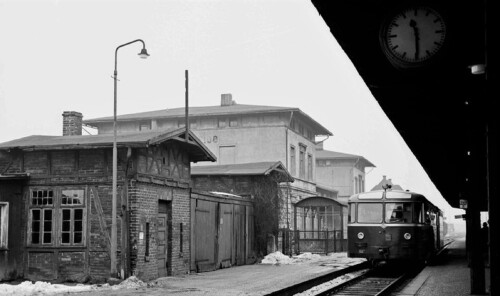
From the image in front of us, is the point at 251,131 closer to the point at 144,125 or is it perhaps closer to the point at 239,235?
the point at 144,125

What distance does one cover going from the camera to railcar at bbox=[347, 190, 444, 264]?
829 inches

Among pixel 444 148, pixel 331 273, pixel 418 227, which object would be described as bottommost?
pixel 331 273

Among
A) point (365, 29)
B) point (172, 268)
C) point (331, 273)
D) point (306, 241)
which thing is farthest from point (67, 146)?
point (306, 241)

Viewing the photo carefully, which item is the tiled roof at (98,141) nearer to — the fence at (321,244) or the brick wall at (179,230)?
the brick wall at (179,230)

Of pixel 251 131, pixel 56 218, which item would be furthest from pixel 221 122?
pixel 56 218

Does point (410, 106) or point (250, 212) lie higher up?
point (410, 106)

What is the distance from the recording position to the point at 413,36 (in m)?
6.55

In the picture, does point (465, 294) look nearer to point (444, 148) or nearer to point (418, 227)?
point (444, 148)

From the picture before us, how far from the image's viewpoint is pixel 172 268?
63.3 feet

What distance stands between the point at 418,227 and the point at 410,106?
1265cm

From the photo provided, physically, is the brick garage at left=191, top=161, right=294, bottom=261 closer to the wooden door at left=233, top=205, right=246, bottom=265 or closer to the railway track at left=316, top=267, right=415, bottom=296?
the wooden door at left=233, top=205, right=246, bottom=265

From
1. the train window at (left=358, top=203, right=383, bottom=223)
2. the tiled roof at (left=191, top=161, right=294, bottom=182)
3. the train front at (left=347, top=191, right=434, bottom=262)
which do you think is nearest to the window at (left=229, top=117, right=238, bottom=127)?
the tiled roof at (left=191, top=161, right=294, bottom=182)

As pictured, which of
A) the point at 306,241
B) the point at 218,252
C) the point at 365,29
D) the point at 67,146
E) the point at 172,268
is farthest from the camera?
Result: the point at 306,241

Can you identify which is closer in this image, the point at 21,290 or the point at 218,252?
the point at 21,290
